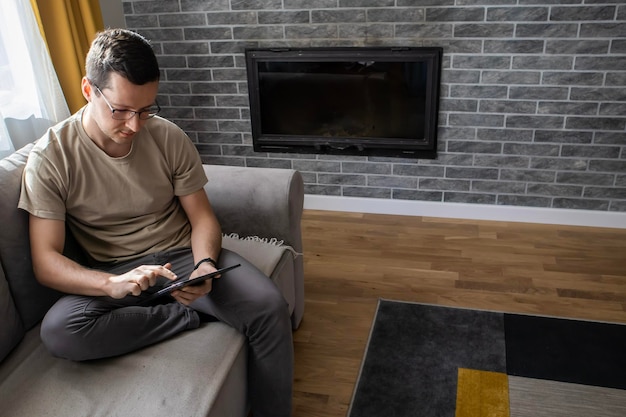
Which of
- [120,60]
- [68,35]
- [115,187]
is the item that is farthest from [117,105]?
[68,35]

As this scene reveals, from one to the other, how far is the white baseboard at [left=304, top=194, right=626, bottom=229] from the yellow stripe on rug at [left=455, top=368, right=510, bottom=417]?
4.06 ft

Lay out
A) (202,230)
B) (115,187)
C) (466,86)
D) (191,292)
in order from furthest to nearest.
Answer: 1. (466,86)
2. (202,230)
3. (115,187)
4. (191,292)

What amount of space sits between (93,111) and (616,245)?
2.32 meters

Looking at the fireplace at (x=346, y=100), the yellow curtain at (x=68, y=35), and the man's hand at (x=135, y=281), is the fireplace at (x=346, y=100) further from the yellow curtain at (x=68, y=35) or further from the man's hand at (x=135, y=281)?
the man's hand at (x=135, y=281)

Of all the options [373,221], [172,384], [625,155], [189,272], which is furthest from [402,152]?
[172,384]

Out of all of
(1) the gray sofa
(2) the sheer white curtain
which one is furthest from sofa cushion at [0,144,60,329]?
(2) the sheer white curtain

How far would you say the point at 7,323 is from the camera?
4.87 feet

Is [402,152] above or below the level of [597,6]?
below

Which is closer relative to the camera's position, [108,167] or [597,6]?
[108,167]

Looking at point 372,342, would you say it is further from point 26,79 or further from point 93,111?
point 26,79

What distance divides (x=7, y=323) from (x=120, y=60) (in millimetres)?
718

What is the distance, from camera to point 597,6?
8.28ft

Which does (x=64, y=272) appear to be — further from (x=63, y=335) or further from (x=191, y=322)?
(x=191, y=322)

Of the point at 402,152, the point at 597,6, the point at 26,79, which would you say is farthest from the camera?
the point at 402,152
